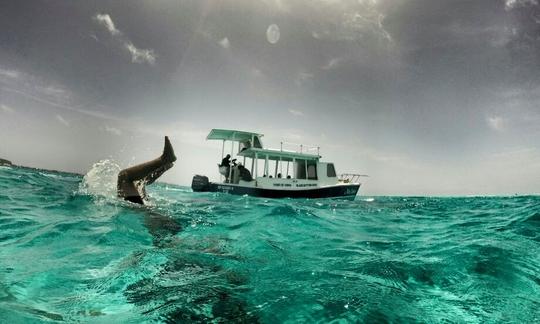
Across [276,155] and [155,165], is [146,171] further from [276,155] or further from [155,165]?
[276,155]

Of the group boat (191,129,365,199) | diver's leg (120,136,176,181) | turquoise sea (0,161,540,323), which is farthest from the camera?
boat (191,129,365,199)

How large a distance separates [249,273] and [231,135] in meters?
24.5

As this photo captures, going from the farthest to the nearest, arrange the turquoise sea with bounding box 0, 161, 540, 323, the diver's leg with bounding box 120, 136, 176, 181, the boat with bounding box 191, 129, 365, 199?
the boat with bounding box 191, 129, 365, 199
the diver's leg with bounding box 120, 136, 176, 181
the turquoise sea with bounding box 0, 161, 540, 323

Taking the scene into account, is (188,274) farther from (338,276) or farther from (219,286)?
(338,276)

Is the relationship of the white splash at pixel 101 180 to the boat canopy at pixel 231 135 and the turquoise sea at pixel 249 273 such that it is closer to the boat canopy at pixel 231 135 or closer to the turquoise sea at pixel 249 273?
the turquoise sea at pixel 249 273

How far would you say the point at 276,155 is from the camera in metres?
27.8

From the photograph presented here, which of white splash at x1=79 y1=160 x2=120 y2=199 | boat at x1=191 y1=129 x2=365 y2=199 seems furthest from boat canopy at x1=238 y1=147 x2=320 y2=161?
white splash at x1=79 y1=160 x2=120 y2=199

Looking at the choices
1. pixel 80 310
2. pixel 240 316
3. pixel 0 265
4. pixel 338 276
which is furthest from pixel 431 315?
pixel 0 265

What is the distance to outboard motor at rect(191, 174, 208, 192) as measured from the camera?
26.8 m

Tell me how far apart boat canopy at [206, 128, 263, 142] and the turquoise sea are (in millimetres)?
19940

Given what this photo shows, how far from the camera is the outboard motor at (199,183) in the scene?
26.8 metres

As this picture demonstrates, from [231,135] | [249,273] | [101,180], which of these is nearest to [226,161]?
[231,135]

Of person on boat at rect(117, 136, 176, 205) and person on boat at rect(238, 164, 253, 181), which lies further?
person on boat at rect(238, 164, 253, 181)

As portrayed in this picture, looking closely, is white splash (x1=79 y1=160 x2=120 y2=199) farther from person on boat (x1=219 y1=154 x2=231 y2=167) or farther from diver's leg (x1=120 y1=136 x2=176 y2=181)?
person on boat (x1=219 y1=154 x2=231 y2=167)
